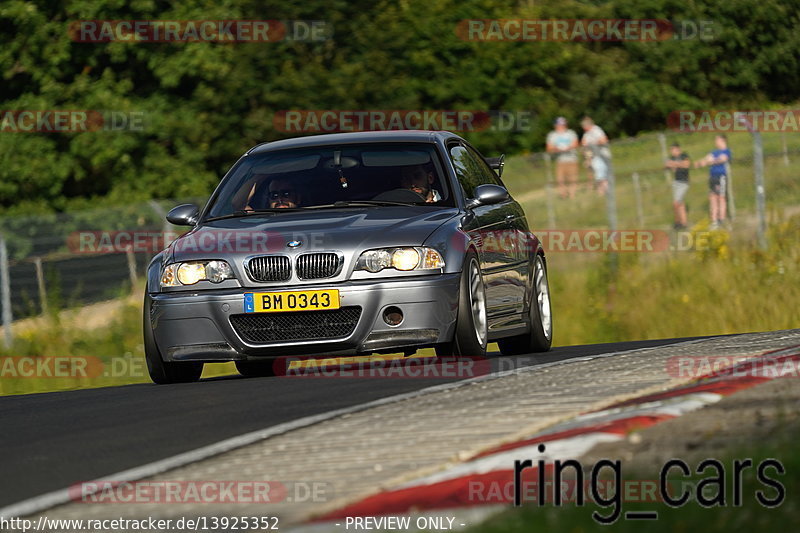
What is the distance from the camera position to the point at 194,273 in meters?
11.2

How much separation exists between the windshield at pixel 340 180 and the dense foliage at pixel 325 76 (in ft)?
71.5

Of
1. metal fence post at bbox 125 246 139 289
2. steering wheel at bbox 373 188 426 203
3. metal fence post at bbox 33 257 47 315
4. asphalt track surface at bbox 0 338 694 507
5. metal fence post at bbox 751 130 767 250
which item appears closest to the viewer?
asphalt track surface at bbox 0 338 694 507

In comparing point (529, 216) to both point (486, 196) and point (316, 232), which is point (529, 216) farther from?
point (316, 232)

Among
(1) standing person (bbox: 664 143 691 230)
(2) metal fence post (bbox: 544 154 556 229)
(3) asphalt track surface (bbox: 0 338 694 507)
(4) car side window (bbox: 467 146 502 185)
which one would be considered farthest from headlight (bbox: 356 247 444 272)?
(2) metal fence post (bbox: 544 154 556 229)

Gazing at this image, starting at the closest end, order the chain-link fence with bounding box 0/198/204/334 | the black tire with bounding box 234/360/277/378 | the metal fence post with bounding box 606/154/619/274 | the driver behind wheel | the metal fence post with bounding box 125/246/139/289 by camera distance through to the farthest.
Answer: the driver behind wheel < the black tire with bounding box 234/360/277/378 < the metal fence post with bounding box 606/154/619/274 < the chain-link fence with bounding box 0/198/204/334 < the metal fence post with bounding box 125/246/139/289

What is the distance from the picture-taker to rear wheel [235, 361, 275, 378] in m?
13.2

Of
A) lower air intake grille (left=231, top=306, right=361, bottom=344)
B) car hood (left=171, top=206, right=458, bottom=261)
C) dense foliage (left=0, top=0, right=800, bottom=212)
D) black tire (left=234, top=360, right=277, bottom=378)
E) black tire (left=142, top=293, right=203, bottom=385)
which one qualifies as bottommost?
black tire (left=234, top=360, right=277, bottom=378)

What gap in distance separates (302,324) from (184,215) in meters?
1.68

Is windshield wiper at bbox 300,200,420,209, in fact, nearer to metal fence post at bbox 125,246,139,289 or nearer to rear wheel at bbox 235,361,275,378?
rear wheel at bbox 235,361,275,378

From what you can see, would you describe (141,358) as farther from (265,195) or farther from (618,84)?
(618,84)

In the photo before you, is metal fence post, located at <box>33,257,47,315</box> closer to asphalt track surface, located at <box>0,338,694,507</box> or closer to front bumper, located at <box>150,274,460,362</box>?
asphalt track surface, located at <box>0,338,694,507</box>

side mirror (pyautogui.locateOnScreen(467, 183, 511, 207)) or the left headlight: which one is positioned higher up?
side mirror (pyautogui.locateOnScreen(467, 183, 511, 207))

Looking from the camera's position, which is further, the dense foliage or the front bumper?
the dense foliage

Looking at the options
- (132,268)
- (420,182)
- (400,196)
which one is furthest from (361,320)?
(132,268)
